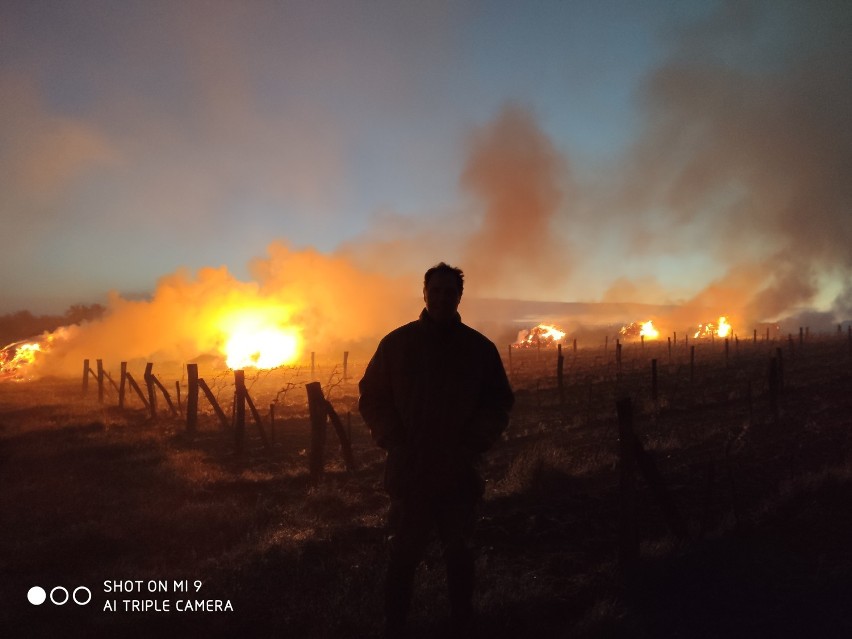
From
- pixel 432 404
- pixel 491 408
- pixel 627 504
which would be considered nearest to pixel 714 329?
pixel 627 504

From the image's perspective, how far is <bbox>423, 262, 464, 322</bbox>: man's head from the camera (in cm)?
356

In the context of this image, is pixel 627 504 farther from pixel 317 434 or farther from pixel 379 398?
pixel 317 434

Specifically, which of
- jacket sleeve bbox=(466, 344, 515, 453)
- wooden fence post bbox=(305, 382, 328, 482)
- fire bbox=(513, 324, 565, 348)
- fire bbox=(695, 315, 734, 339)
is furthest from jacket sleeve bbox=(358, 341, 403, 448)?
fire bbox=(695, 315, 734, 339)

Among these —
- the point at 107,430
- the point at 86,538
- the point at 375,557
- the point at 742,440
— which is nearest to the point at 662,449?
the point at 742,440

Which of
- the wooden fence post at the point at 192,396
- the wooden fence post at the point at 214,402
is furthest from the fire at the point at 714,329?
the wooden fence post at the point at 192,396

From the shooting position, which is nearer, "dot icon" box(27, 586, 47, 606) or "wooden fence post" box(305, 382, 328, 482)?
"dot icon" box(27, 586, 47, 606)

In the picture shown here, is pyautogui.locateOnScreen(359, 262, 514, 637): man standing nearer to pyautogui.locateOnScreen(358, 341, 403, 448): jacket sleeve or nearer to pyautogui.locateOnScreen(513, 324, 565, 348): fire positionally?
pyautogui.locateOnScreen(358, 341, 403, 448): jacket sleeve

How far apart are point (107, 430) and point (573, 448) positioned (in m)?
14.5

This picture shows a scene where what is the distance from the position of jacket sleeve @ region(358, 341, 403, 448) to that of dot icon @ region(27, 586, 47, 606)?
13.6 feet

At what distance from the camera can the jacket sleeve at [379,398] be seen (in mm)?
3527

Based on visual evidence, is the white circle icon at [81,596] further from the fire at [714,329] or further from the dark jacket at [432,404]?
the fire at [714,329]

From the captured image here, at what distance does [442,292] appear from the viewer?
356cm

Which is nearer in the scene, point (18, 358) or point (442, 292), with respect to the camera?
point (442, 292)

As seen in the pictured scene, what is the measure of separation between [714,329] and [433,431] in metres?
112
